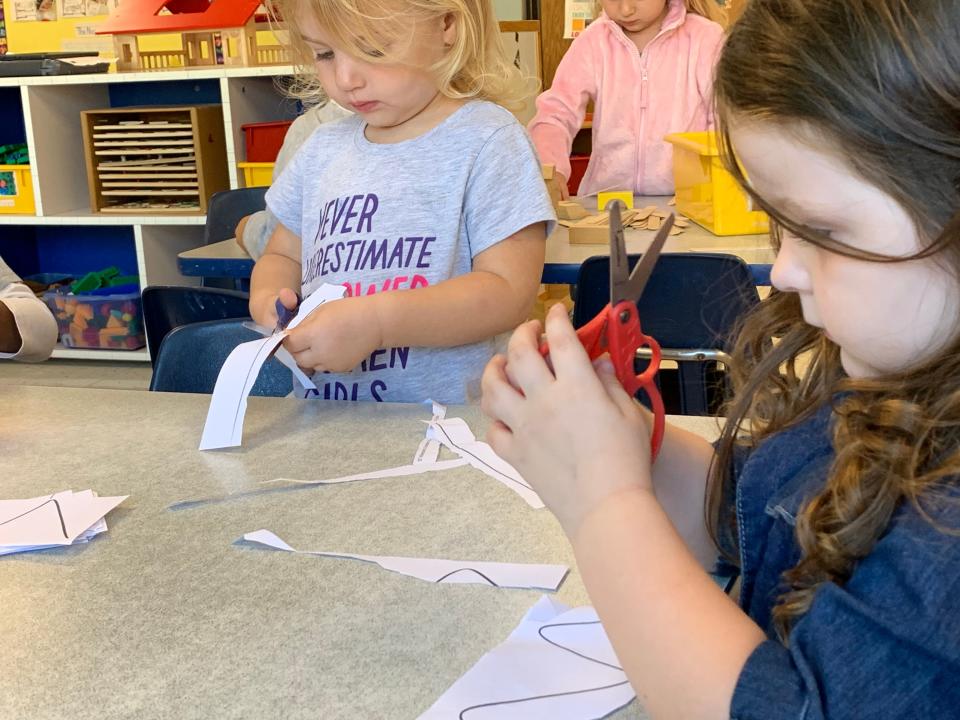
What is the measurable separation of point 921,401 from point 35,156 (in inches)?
133

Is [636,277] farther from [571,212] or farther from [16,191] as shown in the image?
[16,191]

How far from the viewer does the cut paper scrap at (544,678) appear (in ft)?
1.90

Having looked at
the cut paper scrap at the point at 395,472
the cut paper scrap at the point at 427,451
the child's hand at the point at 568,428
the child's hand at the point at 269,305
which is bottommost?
the cut paper scrap at the point at 427,451

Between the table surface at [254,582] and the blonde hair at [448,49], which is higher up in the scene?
the blonde hair at [448,49]

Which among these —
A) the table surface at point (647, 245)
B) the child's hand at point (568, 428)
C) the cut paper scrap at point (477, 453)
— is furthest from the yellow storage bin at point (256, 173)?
the child's hand at point (568, 428)

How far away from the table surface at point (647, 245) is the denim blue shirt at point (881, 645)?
1.21 meters

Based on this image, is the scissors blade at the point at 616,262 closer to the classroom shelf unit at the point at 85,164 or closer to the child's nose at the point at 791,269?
the child's nose at the point at 791,269

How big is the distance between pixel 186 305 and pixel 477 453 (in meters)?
0.95

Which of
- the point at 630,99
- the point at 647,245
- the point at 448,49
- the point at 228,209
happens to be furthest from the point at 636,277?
the point at 630,99

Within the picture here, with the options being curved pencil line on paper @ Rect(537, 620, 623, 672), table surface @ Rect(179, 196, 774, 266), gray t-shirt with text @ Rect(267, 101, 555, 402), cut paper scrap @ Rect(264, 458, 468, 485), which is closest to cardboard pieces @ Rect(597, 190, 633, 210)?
table surface @ Rect(179, 196, 774, 266)

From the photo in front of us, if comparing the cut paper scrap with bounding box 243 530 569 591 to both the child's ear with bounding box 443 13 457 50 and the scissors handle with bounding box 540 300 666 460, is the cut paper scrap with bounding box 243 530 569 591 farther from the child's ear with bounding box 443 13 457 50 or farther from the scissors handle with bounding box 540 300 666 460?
the child's ear with bounding box 443 13 457 50

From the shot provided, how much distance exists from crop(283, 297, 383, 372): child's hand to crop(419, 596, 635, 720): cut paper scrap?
1.70 ft

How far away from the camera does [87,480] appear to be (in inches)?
37.1

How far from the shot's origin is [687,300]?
1.74 metres
